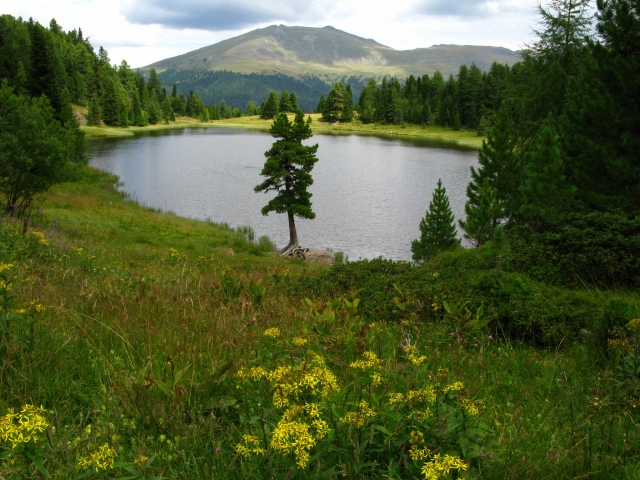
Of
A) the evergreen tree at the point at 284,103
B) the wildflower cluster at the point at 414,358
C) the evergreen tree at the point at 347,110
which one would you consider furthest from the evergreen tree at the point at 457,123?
the wildflower cluster at the point at 414,358

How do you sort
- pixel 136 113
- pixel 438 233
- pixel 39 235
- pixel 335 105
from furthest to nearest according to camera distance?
1. pixel 335 105
2. pixel 136 113
3. pixel 438 233
4. pixel 39 235

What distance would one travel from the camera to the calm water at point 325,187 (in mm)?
31438

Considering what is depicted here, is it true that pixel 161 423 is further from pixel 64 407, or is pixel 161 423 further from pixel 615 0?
pixel 615 0

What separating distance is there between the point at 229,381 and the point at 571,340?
201 inches

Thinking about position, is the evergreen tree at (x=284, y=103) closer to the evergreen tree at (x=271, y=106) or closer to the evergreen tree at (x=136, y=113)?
the evergreen tree at (x=271, y=106)

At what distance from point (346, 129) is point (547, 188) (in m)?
119

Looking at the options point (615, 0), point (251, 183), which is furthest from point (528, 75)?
point (251, 183)

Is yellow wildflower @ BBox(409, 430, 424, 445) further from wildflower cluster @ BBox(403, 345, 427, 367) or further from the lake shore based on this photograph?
the lake shore

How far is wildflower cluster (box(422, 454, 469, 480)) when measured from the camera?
5.87 ft

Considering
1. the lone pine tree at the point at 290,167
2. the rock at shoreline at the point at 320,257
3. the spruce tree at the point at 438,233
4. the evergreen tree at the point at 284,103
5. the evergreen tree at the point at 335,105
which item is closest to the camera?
the spruce tree at the point at 438,233

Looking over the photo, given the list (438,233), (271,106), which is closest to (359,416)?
(438,233)

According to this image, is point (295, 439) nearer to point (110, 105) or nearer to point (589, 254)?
point (589, 254)

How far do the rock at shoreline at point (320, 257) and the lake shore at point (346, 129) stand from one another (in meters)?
61.0

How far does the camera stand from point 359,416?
2131 millimetres
